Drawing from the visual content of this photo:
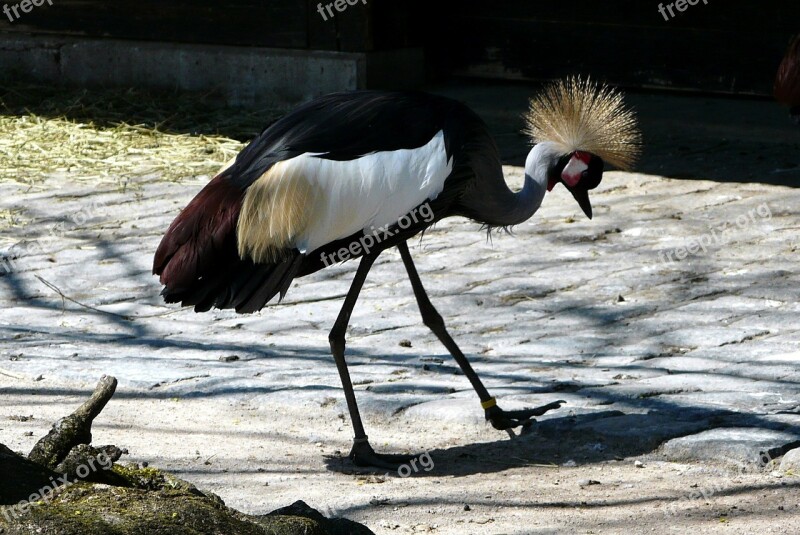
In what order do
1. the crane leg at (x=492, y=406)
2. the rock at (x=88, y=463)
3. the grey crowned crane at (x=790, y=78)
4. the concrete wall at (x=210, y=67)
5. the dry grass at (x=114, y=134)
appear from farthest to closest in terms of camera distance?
the concrete wall at (x=210, y=67) → the dry grass at (x=114, y=134) → the grey crowned crane at (x=790, y=78) → the crane leg at (x=492, y=406) → the rock at (x=88, y=463)

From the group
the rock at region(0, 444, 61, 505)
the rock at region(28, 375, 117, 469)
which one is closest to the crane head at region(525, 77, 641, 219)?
the rock at region(28, 375, 117, 469)

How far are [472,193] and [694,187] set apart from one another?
13.1ft

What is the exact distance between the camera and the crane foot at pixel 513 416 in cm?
471

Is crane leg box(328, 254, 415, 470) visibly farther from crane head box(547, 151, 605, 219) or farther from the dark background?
the dark background

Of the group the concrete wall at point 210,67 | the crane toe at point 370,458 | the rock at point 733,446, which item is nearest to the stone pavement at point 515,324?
the rock at point 733,446

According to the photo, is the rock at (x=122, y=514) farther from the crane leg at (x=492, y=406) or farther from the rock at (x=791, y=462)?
the rock at (x=791, y=462)

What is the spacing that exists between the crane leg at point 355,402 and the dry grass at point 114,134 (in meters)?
4.53

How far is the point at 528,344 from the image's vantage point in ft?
18.8

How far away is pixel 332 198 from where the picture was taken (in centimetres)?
439

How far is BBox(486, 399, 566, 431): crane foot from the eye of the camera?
4707 millimetres

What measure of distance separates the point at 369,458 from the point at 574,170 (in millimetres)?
1341

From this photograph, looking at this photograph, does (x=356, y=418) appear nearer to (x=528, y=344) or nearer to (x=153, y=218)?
(x=528, y=344)

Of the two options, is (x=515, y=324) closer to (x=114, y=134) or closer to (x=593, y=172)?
(x=593, y=172)

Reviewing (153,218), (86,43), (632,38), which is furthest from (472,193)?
(86,43)
